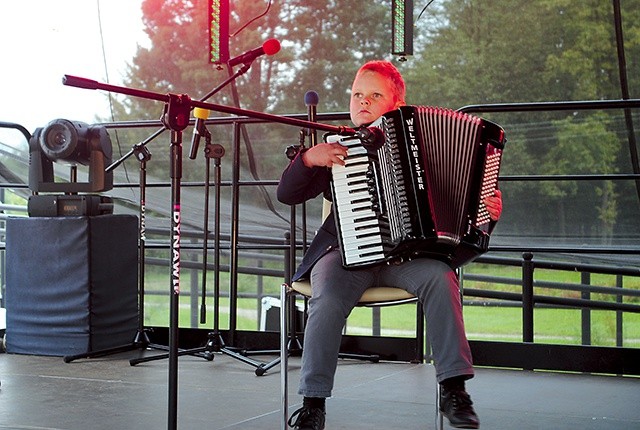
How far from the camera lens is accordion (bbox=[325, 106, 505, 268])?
256cm

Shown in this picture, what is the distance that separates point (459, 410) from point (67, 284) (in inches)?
88.8

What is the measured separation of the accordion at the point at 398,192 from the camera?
8.41ft

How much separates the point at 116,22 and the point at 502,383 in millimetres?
4232

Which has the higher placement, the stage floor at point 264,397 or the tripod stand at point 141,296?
the tripod stand at point 141,296

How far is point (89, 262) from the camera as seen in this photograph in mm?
4109

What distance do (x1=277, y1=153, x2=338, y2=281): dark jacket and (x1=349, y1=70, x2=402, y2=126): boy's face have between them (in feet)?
0.67

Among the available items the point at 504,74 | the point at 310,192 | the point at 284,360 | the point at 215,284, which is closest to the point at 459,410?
the point at 284,360

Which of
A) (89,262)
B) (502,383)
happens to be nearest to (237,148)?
(89,262)

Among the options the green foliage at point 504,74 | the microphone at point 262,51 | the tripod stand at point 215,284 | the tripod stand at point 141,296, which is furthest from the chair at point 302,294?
the green foliage at point 504,74

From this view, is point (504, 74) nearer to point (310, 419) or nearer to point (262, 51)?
point (262, 51)

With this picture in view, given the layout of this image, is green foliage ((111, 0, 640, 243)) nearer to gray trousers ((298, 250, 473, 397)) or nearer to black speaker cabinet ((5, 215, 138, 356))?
black speaker cabinet ((5, 215, 138, 356))

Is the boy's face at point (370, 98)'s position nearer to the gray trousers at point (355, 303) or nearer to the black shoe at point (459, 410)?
the gray trousers at point (355, 303)

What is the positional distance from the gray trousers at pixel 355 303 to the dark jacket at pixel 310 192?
6 centimetres

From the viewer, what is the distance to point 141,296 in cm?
428
